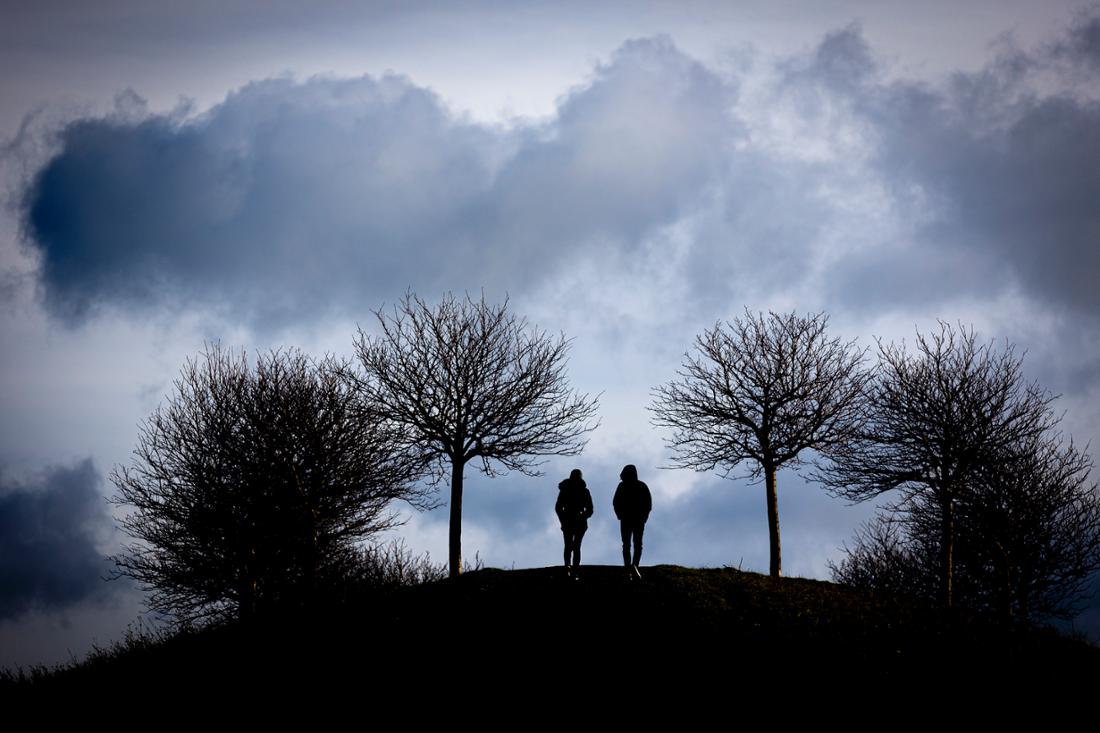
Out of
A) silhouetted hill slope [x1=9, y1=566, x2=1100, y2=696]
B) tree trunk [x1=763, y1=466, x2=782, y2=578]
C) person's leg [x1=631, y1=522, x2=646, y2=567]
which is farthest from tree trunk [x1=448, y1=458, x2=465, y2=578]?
tree trunk [x1=763, y1=466, x2=782, y2=578]

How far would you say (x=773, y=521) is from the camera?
68.0 feet

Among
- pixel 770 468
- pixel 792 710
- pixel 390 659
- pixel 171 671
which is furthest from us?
pixel 770 468

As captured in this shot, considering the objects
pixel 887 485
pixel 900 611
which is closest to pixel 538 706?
pixel 900 611

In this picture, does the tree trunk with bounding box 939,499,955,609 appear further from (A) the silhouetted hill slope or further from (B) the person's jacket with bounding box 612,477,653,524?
(B) the person's jacket with bounding box 612,477,653,524

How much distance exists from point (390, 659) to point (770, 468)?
13203mm

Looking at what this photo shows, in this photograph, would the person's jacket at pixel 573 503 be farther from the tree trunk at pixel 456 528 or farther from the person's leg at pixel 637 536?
the tree trunk at pixel 456 528

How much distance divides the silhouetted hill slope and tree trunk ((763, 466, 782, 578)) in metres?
3.41

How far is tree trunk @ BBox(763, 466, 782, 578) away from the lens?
66.5 feet

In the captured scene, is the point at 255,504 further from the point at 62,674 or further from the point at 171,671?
the point at 171,671

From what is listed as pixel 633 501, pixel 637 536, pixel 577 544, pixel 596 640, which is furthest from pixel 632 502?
pixel 596 640

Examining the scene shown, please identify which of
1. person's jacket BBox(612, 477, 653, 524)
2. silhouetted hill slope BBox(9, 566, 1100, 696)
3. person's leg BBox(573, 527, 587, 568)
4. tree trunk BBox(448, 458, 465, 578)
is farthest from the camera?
tree trunk BBox(448, 458, 465, 578)

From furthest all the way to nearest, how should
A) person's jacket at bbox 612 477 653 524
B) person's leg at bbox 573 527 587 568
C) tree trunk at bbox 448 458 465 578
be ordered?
tree trunk at bbox 448 458 465 578 → person's leg at bbox 573 527 587 568 → person's jacket at bbox 612 477 653 524

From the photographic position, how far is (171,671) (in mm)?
13586

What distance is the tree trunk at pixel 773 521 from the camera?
2028 cm
